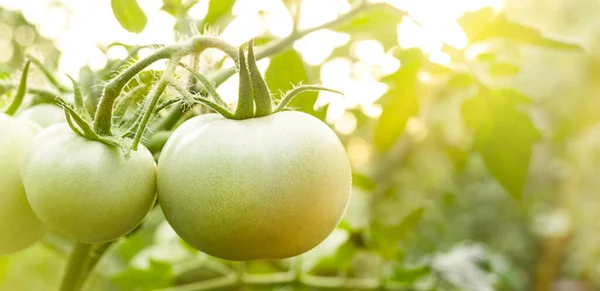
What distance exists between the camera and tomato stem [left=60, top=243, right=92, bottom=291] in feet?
1.55

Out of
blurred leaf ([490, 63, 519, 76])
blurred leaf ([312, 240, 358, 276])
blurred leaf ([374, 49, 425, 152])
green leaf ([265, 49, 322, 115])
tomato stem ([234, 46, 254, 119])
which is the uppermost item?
blurred leaf ([490, 63, 519, 76])

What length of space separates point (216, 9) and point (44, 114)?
0.59 feet

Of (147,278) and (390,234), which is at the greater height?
(390,234)

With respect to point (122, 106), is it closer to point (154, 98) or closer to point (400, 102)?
point (154, 98)

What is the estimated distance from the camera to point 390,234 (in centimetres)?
91

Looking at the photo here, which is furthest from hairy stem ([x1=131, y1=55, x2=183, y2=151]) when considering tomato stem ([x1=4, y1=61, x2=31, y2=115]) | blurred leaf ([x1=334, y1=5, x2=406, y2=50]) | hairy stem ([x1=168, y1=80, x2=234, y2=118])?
blurred leaf ([x1=334, y1=5, x2=406, y2=50])

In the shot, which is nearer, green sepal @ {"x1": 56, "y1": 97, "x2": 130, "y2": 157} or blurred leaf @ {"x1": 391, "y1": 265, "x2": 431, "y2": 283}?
green sepal @ {"x1": 56, "y1": 97, "x2": 130, "y2": 157}

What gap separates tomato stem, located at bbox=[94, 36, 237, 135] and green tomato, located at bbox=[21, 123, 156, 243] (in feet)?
0.05

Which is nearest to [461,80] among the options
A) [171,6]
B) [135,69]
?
[171,6]

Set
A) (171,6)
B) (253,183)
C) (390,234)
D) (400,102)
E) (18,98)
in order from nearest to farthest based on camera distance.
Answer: (253,183)
(18,98)
(171,6)
(400,102)
(390,234)

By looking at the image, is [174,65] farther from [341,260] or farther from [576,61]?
[576,61]

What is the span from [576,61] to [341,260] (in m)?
2.34

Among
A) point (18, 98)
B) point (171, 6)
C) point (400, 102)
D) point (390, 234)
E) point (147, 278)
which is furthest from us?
point (390, 234)

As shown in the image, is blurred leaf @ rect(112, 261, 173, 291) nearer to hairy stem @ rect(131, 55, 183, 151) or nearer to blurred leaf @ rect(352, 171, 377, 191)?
blurred leaf @ rect(352, 171, 377, 191)
